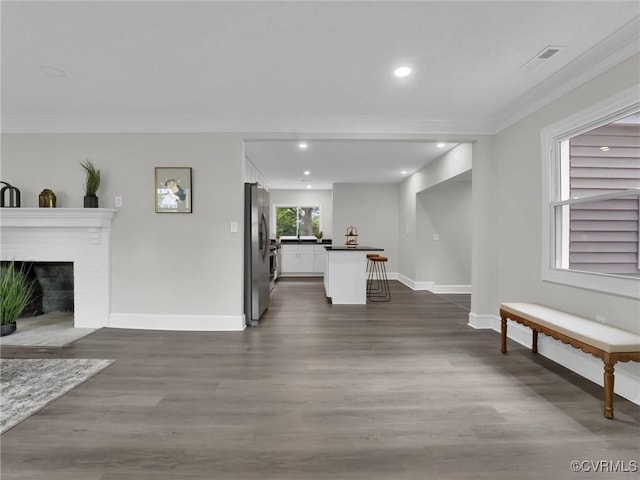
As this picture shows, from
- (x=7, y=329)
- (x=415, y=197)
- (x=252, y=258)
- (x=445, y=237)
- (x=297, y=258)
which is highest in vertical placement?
(x=415, y=197)

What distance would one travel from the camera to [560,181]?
9.75 feet

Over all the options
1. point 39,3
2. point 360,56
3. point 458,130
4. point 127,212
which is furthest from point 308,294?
point 39,3

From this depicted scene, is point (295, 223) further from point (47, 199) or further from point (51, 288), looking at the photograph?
point (47, 199)

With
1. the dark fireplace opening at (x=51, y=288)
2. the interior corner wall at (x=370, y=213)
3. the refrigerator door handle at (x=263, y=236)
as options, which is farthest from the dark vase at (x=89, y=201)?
the interior corner wall at (x=370, y=213)

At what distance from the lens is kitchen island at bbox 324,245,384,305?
5.45m

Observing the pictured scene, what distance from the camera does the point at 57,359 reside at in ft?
9.43

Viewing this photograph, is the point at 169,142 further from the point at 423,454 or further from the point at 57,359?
the point at 423,454

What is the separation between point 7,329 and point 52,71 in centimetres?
282

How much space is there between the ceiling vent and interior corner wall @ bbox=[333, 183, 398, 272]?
574 cm

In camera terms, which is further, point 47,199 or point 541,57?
point 47,199

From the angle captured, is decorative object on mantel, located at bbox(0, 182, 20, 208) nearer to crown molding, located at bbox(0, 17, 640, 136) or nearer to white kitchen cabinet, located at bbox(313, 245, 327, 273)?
crown molding, located at bbox(0, 17, 640, 136)
